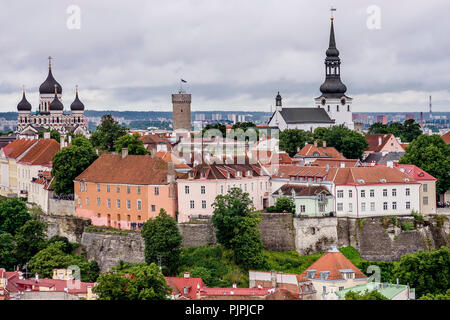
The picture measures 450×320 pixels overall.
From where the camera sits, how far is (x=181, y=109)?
9219 cm

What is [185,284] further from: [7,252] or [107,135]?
[107,135]

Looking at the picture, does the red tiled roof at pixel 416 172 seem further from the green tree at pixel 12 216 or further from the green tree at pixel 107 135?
the green tree at pixel 107 135

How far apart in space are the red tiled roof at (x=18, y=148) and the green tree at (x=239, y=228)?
108 feet

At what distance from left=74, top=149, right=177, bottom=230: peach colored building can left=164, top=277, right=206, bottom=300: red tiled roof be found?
10.0m

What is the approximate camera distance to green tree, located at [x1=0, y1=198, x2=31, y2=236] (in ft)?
200

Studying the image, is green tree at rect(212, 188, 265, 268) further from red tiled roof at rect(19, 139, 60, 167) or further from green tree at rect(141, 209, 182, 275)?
red tiled roof at rect(19, 139, 60, 167)

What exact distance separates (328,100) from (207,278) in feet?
242

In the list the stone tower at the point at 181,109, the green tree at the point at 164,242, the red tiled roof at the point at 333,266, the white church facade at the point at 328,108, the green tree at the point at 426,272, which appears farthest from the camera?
the white church facade at the point at 328,108

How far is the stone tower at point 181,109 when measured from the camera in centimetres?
9122

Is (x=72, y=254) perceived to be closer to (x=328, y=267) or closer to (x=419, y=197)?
(x=328, y=267)

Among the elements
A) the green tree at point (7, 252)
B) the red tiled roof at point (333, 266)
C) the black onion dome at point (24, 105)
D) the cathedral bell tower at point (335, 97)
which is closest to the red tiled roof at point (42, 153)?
the green tree at point (7, 252)

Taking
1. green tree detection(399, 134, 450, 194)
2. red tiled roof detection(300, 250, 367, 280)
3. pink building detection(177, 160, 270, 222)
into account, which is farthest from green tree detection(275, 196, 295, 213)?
green tree detection(399, 134, 450, 194)
